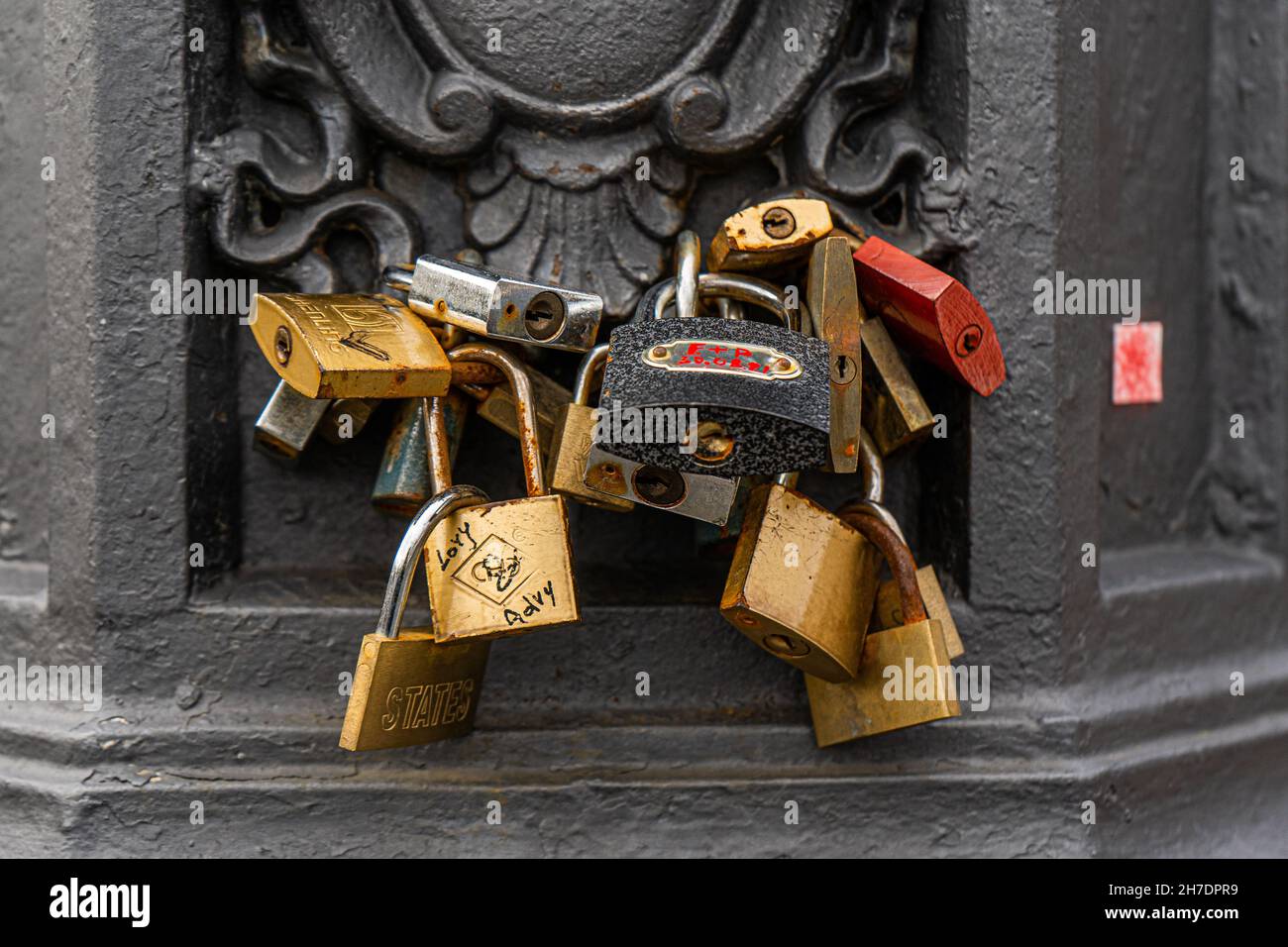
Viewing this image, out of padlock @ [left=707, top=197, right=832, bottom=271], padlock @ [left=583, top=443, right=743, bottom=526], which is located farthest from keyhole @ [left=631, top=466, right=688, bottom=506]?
padlock @ [left=707, top=197, right=832, bottom=271]

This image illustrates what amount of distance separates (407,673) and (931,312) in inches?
30.0

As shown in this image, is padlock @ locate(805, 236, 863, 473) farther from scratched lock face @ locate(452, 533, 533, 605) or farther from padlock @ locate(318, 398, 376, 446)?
padlock @ locate(318, 398, 376, 446)

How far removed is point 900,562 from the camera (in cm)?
146

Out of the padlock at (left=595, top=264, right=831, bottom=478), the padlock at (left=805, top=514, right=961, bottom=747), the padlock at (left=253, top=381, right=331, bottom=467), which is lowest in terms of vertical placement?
the padlock at (left=805, top=514, right=961, bottom=747)

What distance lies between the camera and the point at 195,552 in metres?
1.60

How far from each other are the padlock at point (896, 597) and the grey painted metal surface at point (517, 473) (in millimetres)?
126

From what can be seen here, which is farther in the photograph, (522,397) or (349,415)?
(349,415)

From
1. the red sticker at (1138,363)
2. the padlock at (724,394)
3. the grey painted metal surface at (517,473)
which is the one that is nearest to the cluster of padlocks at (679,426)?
the padlock at (724,394)

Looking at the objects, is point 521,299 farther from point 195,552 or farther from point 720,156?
point 195,552

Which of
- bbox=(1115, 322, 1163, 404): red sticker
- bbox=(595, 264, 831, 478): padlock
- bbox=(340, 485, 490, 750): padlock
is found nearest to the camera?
bbox=(595, 264, 831, 478): padlock

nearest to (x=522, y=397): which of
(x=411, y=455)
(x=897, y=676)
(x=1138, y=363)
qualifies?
(x=411, y=455)

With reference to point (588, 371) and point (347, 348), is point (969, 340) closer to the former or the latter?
point (588, 371)

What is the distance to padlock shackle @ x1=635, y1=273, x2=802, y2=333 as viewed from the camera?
4.87ft

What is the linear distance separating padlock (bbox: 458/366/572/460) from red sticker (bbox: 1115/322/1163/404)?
94 centimetres
